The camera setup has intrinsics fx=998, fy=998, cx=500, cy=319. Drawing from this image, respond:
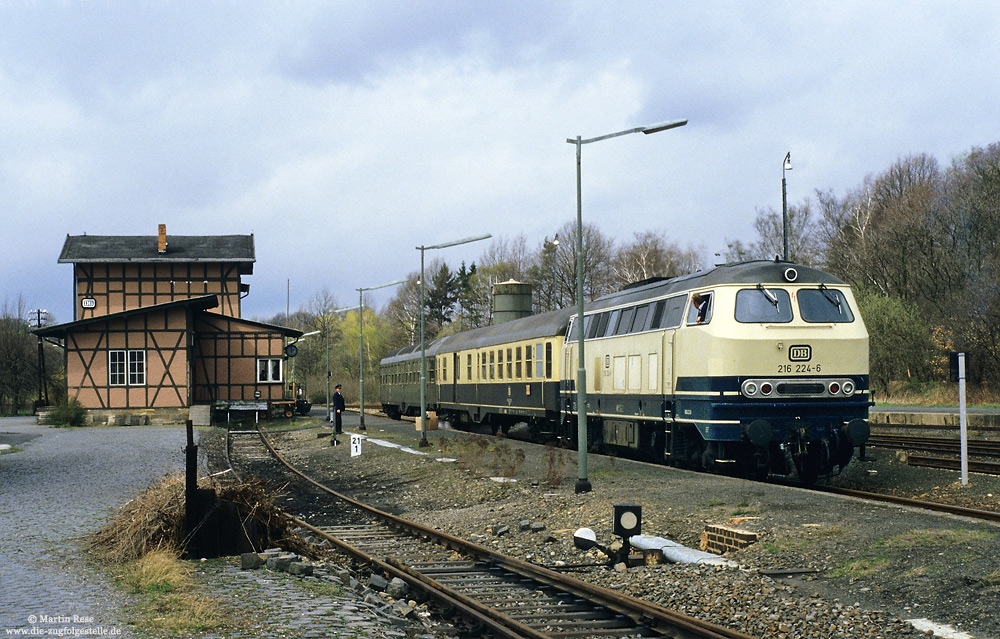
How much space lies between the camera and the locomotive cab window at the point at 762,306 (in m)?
15.6

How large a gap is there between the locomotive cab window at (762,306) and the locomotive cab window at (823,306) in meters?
0.29

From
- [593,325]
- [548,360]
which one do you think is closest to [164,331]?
[548,360]

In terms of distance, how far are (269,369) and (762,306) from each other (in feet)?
121

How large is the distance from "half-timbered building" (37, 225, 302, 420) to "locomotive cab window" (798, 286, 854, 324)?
32.9 metres

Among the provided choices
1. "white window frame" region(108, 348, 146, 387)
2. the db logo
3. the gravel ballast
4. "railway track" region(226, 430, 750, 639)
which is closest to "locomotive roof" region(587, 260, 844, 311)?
the db logo

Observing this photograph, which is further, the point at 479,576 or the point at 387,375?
the point at 387,375

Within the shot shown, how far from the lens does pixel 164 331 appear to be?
147 ft

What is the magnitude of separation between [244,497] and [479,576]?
10.1 feet

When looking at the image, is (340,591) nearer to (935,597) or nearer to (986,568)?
(935,597)

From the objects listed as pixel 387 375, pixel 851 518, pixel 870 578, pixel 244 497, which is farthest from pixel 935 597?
pixel 387 375

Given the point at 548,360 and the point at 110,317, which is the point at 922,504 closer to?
the point at 548,360

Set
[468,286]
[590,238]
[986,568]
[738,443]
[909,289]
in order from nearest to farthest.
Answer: [986,568]
[738,443]
[909,289]
[590,238]
[468,286]

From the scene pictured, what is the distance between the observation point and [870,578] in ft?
31.1

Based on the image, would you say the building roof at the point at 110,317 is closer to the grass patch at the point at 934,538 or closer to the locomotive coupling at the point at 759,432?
the locomotive coupling at the point at 759,432
